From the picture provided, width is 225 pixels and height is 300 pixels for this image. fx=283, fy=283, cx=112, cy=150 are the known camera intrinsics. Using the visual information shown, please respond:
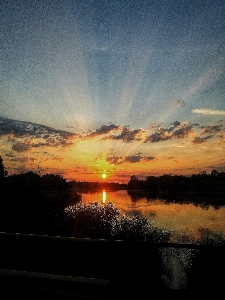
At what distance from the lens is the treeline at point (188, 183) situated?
11875cm

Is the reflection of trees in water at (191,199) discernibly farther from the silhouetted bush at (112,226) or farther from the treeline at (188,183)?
the silhouetted bush at (112,226)

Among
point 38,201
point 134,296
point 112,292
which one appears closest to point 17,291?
point 112,292

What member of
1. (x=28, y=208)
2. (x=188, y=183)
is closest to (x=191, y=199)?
(x=188, y=183)

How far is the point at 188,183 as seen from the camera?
391ft

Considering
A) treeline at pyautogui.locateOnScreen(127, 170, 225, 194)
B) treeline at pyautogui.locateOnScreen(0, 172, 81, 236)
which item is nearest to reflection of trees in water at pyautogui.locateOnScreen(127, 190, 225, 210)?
treeline at pyautogui.locateOnScreen(127, 170, 225, 194)

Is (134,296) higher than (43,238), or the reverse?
(43,238)

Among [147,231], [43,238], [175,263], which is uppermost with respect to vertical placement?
[43,238]

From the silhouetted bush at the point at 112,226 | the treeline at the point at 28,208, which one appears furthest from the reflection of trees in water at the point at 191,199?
the silhouetted bush at the point at 112,226

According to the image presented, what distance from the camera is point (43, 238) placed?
7.68ft

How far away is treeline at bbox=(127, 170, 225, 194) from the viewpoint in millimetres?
118750

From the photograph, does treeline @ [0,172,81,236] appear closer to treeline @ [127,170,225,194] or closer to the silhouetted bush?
the silhouetted bush

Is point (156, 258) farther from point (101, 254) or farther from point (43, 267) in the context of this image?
point (43, 267)

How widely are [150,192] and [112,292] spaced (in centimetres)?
12668

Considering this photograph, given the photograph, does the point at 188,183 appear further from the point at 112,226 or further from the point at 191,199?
the point at 112,226
